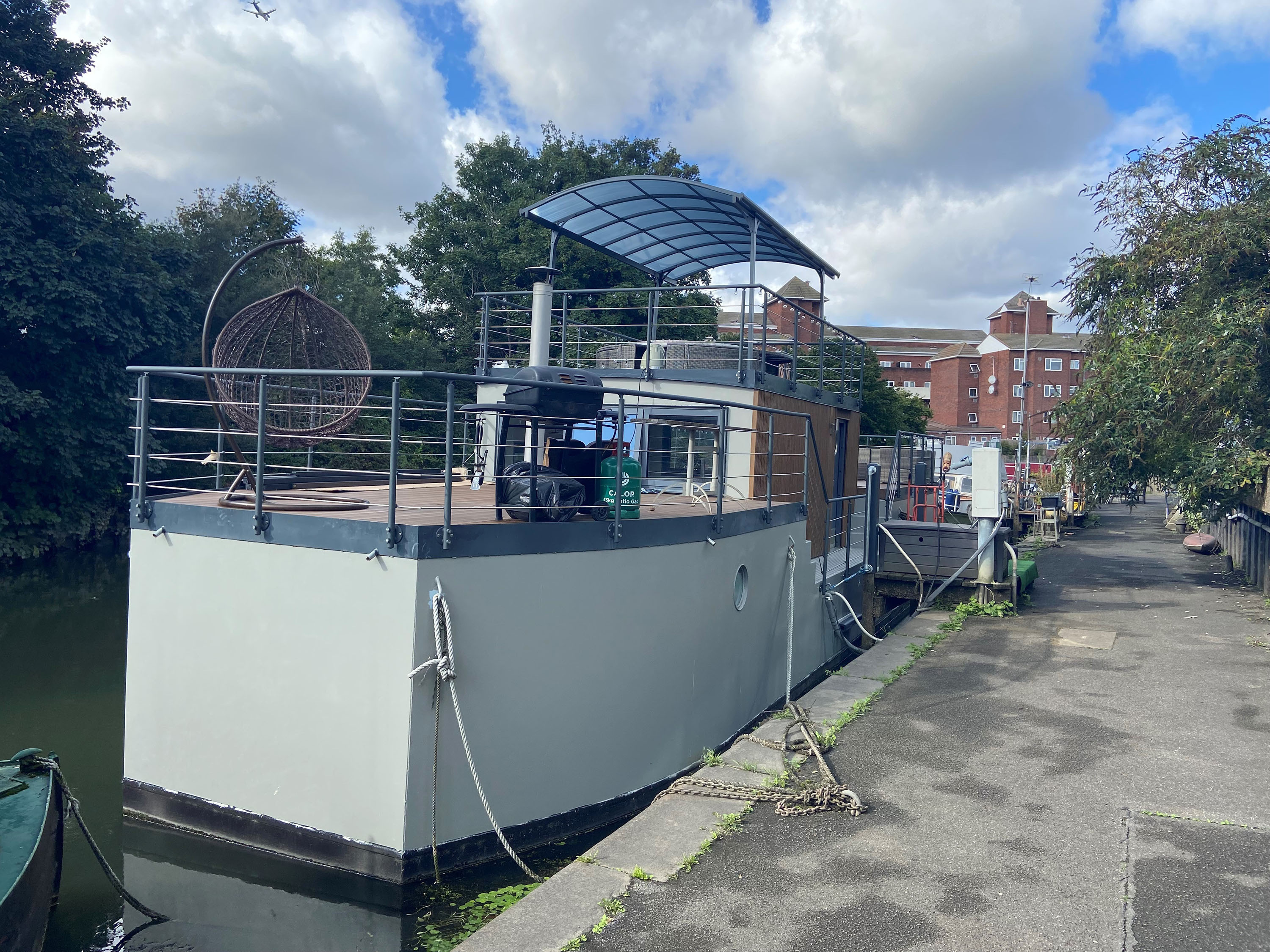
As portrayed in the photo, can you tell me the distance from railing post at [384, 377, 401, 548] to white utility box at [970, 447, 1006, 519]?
784 cm

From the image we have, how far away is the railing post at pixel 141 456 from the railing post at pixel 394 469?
2.14 m

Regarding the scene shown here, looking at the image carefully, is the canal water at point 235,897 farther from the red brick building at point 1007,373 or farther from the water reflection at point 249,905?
the red brick building at point 1007,373

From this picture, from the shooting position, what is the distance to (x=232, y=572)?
5781 millimetres

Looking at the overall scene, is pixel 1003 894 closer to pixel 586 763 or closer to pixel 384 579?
pixel 586 763

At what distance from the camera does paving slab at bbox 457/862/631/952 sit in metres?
3.80

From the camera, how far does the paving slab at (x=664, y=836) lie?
449 cm

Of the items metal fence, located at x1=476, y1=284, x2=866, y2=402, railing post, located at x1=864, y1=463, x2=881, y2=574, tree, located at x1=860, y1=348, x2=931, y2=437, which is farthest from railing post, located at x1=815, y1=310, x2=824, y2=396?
tree, located at x1=860, y1=348, x2=931, y2=437

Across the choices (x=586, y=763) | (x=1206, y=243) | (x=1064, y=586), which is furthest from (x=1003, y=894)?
(x=1206, y=243)

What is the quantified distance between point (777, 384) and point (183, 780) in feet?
22.6

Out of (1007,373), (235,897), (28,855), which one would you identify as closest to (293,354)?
(28,855)

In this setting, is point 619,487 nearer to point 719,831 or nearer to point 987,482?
point 719,831

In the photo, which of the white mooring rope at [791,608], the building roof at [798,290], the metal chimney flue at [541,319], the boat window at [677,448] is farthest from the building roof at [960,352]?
the metal chimney flue at [541,319]

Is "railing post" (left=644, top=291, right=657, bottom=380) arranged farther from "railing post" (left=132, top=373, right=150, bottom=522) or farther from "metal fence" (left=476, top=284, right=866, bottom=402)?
"railing post" (left=132, top=373, right=150, bottom=522)

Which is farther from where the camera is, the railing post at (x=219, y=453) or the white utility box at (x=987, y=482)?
the white utility box at (x=987, y=482)
